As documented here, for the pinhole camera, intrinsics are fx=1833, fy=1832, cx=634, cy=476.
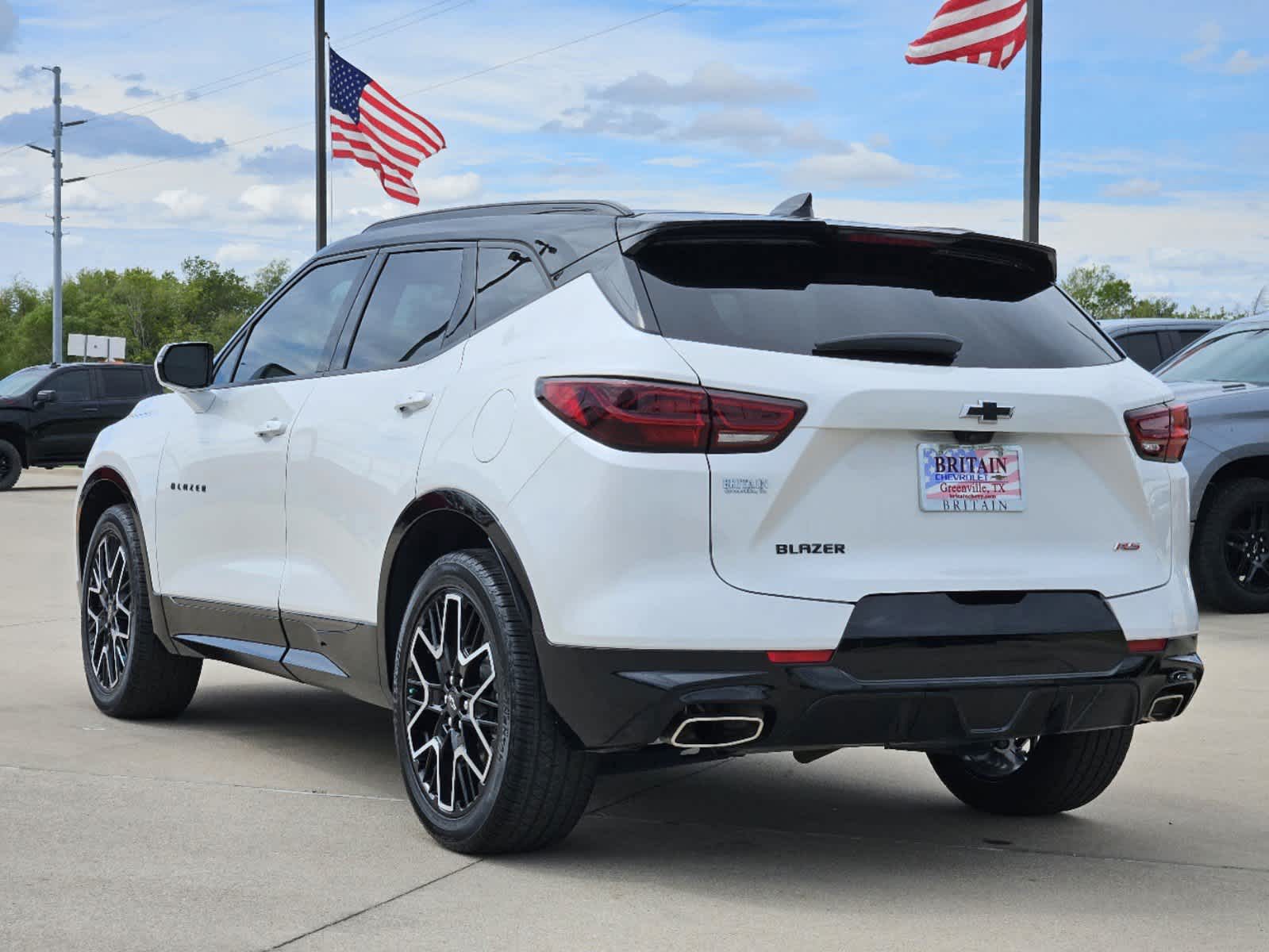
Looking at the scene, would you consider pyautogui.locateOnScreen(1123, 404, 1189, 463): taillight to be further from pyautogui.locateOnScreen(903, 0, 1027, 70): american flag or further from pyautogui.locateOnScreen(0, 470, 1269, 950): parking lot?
pyautogui.locateOnScreen(903, 0, 1027, 70): american flag

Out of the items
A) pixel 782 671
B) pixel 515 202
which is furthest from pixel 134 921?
pixel 515 202

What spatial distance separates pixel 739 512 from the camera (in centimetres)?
448

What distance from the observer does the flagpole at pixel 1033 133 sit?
15750 mm

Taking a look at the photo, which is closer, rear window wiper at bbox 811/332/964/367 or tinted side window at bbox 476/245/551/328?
rear window wiper at bbox 811/332/964/367

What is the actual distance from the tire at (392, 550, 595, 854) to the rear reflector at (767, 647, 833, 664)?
633 millimetres

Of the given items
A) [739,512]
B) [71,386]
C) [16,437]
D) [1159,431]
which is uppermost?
[71,386]

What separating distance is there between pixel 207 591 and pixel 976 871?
9.81 ft

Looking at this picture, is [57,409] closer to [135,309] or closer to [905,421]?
[905,421]

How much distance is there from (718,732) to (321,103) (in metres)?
18.6

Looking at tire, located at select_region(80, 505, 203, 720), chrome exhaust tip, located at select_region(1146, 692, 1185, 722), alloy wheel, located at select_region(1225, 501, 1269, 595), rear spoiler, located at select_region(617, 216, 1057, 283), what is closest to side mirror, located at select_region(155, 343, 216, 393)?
tire, located at select_region(80, 505, 203, 720)

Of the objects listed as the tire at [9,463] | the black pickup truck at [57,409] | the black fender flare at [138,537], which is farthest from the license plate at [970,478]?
the tire at [9,463]

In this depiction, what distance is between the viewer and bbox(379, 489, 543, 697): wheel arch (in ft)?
15.7

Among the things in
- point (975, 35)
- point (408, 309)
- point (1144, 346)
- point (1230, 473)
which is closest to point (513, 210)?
point (408, 309)

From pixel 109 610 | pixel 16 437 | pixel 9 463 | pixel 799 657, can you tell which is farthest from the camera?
pixel 16 437
